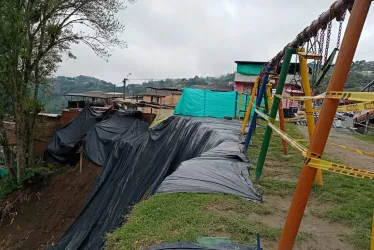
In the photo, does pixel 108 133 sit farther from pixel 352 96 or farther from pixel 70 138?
pixel 352 96

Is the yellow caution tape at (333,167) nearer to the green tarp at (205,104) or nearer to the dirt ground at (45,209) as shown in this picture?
the dirt ground at (45,209)

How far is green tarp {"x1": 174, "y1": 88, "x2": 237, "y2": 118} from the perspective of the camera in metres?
13.3

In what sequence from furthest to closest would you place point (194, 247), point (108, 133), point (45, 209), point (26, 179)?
point (108, 133) < point (26, 179) < point (45, 209) < point (194, 247)

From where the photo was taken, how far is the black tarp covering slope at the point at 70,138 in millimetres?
14422

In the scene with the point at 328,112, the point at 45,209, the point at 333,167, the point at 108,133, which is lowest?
the point at 45,209

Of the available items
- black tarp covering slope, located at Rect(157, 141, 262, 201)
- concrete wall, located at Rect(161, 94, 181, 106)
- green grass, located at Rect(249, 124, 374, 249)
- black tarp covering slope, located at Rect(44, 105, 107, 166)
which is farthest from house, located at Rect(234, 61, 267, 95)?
black tarp covering slope, located at Rect(157, 141, 262, 201)

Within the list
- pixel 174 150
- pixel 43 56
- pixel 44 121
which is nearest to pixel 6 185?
pixel 44 121

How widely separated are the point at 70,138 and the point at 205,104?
6.87 meters

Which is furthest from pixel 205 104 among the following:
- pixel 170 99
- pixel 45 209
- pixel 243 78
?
pixel 170 99

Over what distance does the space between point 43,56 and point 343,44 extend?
13665 mm

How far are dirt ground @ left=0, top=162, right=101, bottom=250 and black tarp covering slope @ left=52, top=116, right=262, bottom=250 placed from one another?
1631 mm

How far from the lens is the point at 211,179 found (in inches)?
158

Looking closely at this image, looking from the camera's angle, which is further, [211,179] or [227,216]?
[211,179]

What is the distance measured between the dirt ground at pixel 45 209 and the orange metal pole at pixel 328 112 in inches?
356
